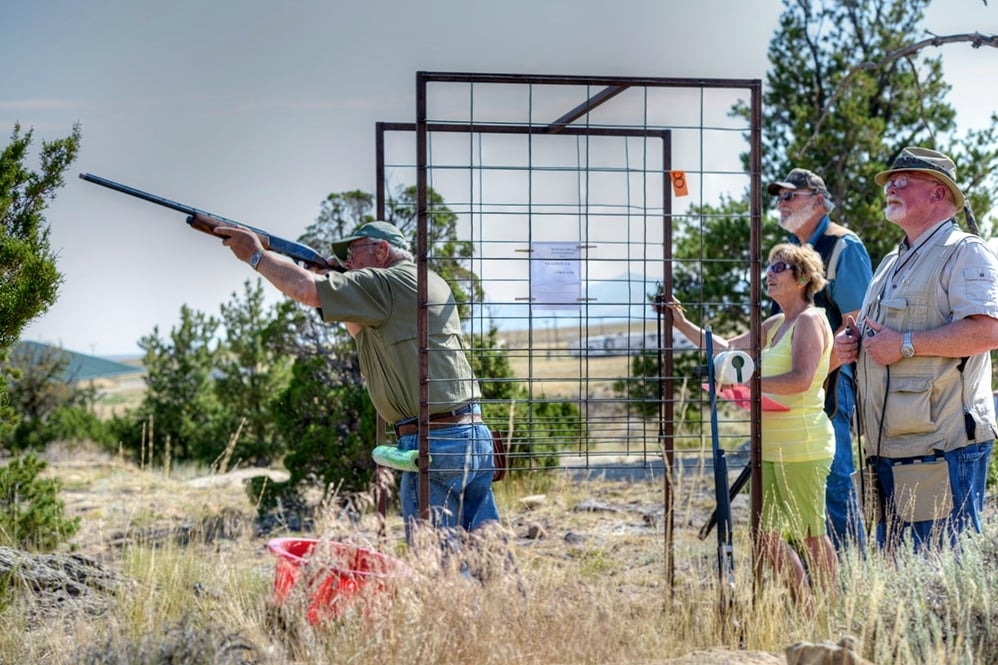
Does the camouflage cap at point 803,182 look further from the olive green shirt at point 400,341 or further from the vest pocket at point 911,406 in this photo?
the olive green shirt at point 400,341

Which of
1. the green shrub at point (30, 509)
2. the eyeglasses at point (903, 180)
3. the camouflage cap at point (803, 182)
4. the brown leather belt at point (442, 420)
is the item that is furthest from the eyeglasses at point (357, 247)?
the green shrub at point (30, 509)

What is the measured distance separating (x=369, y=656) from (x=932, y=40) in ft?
16.7

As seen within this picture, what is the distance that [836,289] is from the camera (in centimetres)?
552

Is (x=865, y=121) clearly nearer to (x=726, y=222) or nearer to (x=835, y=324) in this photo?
(x=726, y=222)

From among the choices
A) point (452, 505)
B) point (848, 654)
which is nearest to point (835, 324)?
point (452, 505)

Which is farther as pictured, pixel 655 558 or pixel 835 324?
pixel 655 558

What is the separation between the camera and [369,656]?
12.0ft

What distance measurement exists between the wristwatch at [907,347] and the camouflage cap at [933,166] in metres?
0.65

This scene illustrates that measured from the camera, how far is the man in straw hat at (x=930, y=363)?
436 cm

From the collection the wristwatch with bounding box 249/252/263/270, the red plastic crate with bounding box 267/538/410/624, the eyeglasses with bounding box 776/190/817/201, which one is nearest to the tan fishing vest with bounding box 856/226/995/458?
the eyeglasses with bounding box 776/190/817/201

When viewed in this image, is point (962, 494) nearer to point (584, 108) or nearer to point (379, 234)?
point (584, 108)

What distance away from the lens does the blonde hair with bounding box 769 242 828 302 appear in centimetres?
488

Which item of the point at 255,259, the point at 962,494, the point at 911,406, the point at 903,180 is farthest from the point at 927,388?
the point at 255,259

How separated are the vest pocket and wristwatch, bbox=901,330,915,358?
13 centimetres
